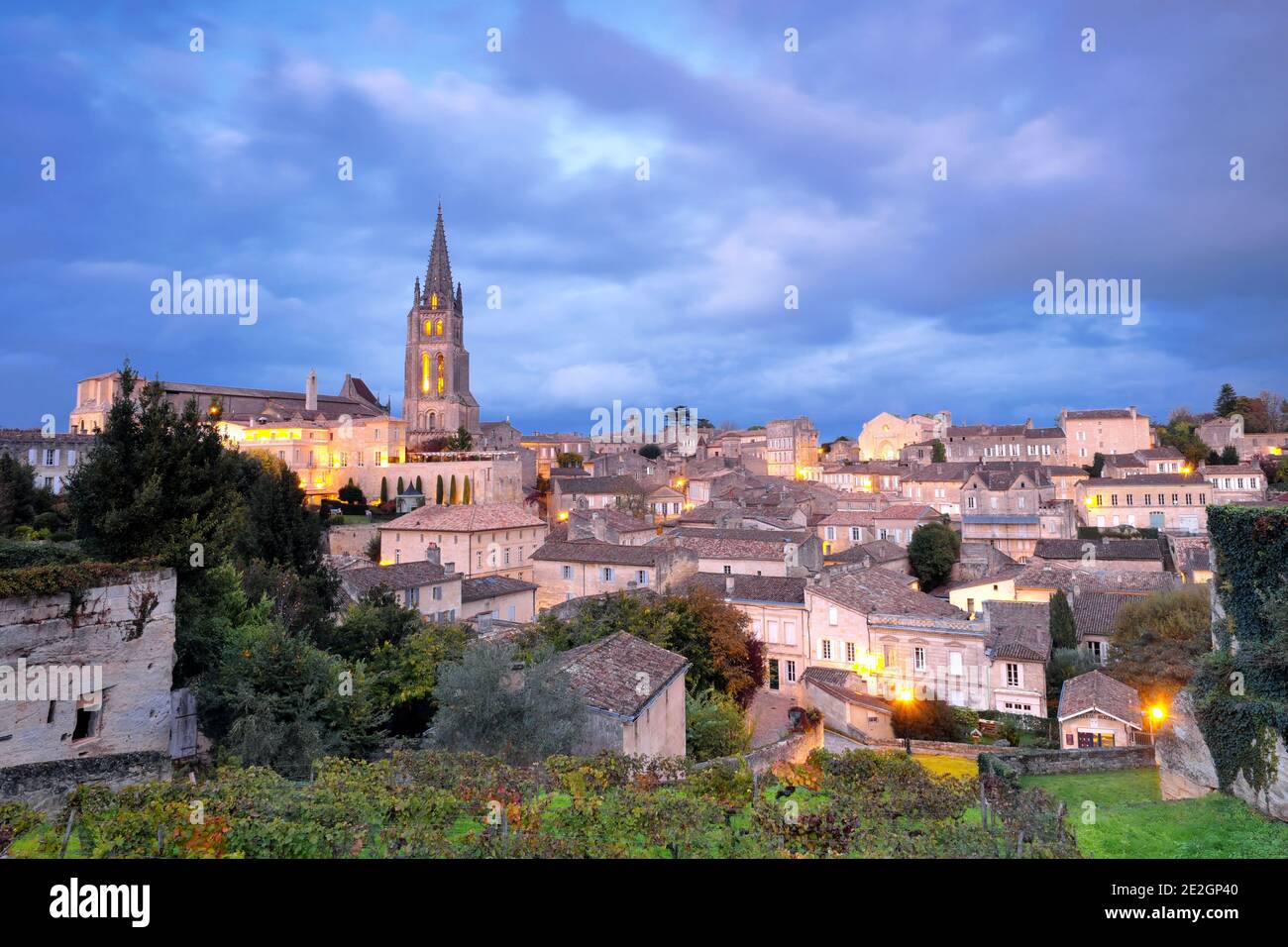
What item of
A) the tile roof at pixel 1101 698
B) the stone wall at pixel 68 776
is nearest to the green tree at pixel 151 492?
the stone wall at pixel 68 776

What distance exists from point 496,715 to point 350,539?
120ft

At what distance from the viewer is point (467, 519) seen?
127 ft

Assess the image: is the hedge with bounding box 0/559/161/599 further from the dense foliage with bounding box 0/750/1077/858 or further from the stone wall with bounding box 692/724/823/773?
the stone wall with bounding box 692/724/823/773

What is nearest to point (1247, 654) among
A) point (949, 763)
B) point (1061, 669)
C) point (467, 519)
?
point (949, 763)

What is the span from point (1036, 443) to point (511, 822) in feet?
287

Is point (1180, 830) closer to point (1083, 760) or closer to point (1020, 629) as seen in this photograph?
point (1083, 760)

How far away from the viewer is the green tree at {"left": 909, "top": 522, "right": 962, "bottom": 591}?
4581cm

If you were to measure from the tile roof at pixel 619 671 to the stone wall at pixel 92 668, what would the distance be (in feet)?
25.1

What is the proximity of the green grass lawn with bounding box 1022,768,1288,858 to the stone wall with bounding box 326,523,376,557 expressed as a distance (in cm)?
4108

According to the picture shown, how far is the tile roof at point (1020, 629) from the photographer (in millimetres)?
28436

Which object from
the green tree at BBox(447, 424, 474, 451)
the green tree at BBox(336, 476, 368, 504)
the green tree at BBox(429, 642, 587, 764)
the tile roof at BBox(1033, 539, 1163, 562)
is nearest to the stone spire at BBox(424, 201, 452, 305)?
the green tree at BBox(447, 424, 474, 451)
